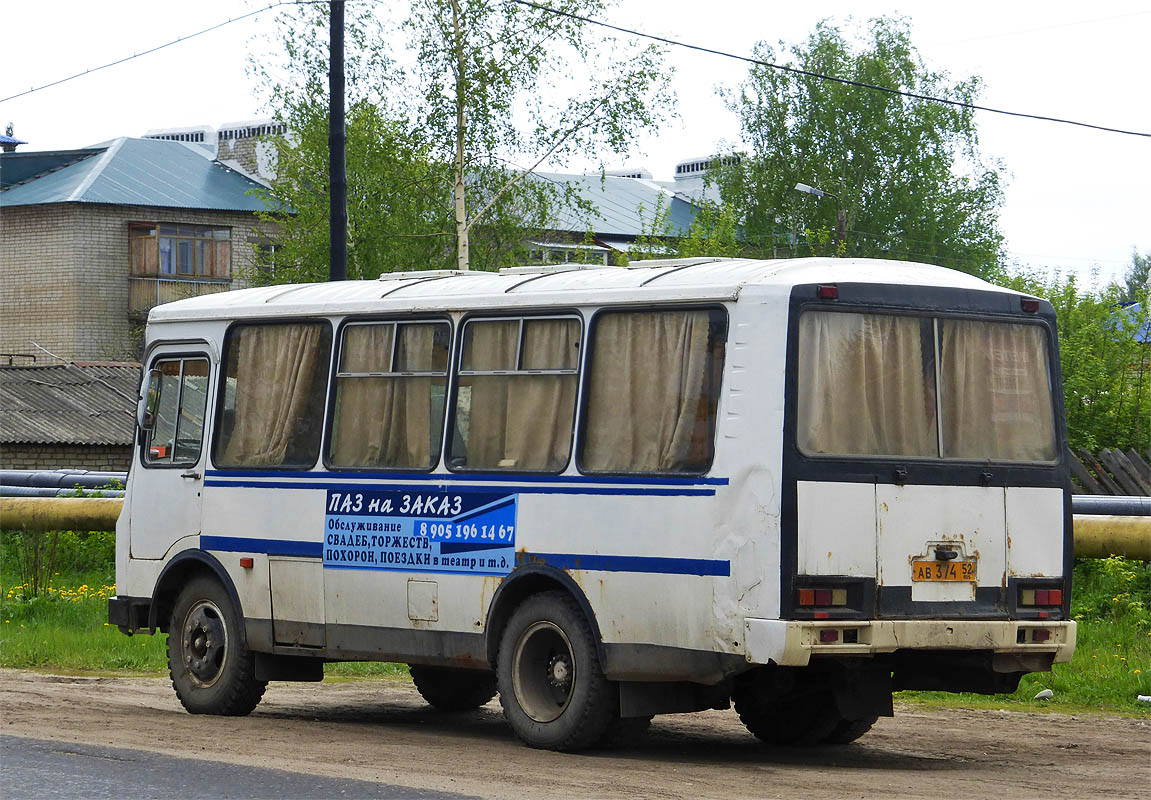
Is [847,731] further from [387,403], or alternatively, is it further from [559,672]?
[387,403]

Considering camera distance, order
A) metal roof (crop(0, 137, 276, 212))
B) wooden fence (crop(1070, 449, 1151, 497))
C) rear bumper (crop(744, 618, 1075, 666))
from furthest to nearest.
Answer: metal roof (crop(0, 137, 276, 212)) < wooden fence (crop(1070, 449, 1151, 497)) < rear bumper (crop(744, 618, 1075, 666))

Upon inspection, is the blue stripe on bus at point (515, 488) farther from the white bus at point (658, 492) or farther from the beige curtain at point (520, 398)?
the beige curtain at point (520, 398)

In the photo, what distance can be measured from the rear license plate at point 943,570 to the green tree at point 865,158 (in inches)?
1971

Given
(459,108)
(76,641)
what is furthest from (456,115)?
(76,641)

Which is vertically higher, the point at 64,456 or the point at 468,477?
the point at 64,456

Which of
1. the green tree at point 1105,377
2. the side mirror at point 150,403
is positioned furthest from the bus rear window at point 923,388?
the green tree at point 1105,377

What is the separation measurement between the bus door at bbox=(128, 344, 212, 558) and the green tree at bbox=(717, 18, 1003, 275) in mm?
47571

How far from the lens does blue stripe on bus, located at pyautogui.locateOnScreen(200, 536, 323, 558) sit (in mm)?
12094

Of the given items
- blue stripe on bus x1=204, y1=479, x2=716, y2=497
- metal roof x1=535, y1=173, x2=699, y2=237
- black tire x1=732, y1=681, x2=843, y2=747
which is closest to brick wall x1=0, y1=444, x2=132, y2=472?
metal roof x1=535, y1=173, x2=699, y2=237

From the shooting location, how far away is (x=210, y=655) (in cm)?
1277

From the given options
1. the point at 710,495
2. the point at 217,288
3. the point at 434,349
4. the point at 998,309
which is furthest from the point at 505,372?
the point at 217,288

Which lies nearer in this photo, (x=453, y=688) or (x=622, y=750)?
(x=622, y=750)

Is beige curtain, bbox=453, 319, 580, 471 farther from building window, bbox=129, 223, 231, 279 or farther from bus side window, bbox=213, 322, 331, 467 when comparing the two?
building window, bbox=129, 223, 231, 279

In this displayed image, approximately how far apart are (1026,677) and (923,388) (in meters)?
4.85
